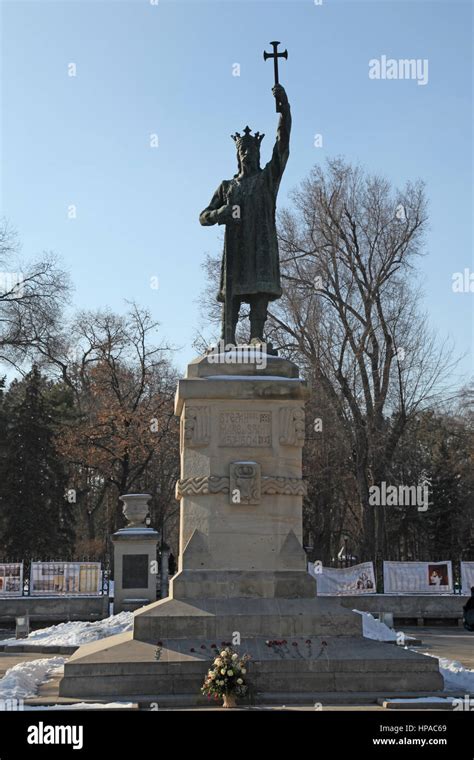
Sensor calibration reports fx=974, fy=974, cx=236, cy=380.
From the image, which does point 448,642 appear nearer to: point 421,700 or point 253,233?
point 421,700

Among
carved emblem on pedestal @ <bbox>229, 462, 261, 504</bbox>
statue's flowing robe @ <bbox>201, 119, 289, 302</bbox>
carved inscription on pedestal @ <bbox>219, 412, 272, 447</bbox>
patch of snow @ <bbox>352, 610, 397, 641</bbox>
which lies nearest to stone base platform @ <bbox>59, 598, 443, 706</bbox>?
carved emblem on pedestal @ <bbox>229, 462, 261, 504</bbox>

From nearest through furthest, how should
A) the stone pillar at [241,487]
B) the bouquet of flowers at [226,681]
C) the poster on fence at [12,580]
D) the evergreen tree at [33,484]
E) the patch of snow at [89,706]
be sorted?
1. the patch of snow at [89,706]
2. the bouquet of flowers at [226,681]
3. the stone pillar at [241,487]
4. the poster on fence at [12,580]
5. the evergreen tree at [33,484]

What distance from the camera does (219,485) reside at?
478 inches

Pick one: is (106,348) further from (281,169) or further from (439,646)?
(281,169)

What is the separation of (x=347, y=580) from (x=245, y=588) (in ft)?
58.6

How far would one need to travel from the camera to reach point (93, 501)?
53250mm

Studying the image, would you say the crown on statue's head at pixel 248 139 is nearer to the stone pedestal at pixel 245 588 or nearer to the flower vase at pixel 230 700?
the stone pedestal at pixel 245 588

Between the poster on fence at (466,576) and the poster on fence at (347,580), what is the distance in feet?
8.68

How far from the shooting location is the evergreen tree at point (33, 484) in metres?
41.1

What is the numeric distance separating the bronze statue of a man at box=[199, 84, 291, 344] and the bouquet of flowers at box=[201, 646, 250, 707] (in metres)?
4.83

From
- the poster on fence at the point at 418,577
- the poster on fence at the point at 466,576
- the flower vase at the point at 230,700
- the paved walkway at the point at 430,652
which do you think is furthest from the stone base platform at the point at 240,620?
the poster on fence at the point at 466,576

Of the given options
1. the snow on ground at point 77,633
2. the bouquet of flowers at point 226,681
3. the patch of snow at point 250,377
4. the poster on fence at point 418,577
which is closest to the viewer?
the bouquet of flowers at point 226,681
